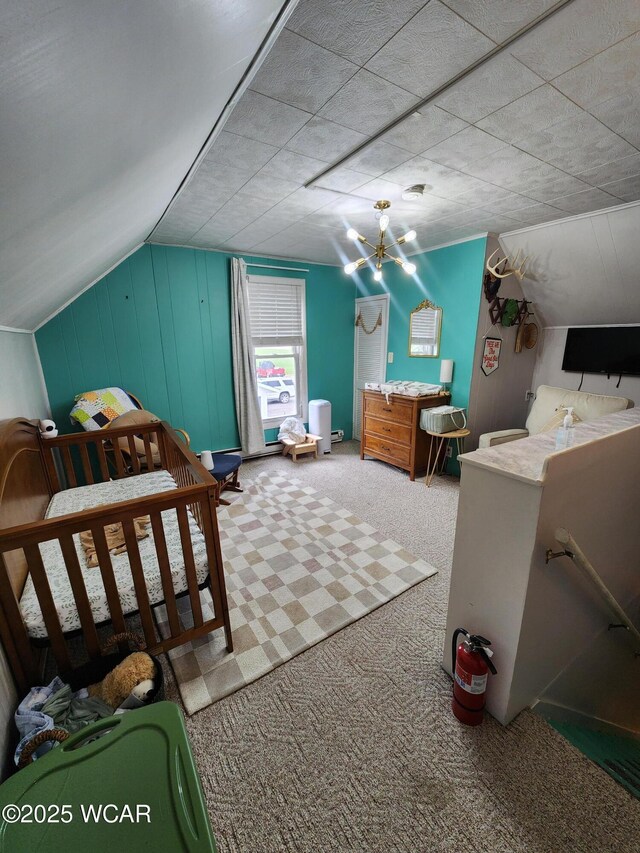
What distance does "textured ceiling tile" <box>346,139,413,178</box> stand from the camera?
1.70m

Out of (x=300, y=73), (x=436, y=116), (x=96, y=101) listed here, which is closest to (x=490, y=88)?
(x=436, y=116)

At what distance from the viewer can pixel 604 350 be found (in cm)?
328

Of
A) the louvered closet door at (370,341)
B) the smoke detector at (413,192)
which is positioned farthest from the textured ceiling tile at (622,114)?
the louvered closet door at (370,341)

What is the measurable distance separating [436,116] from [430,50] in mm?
368

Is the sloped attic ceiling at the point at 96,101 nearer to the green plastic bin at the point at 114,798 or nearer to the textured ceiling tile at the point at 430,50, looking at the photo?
the textured ceiling tile at the point at 430,50

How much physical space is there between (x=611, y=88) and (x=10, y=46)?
6.33 feet

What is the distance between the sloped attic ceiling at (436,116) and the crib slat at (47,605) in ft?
6.28

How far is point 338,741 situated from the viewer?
1.32 meters

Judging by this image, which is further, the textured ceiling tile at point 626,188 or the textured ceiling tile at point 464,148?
the textured ceiling tile at point 626,188

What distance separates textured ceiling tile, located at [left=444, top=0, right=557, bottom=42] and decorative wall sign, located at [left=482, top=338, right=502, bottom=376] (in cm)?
266

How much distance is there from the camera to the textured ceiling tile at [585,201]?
7.56 feet

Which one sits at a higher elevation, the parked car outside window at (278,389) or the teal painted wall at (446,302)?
the teal painted wall at (446,302)

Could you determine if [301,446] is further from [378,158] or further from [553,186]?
[553,186]

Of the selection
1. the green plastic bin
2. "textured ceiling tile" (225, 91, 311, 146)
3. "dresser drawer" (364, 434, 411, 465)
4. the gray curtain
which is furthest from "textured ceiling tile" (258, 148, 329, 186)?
"dresser drawer" (364, 434, 411, 465)
